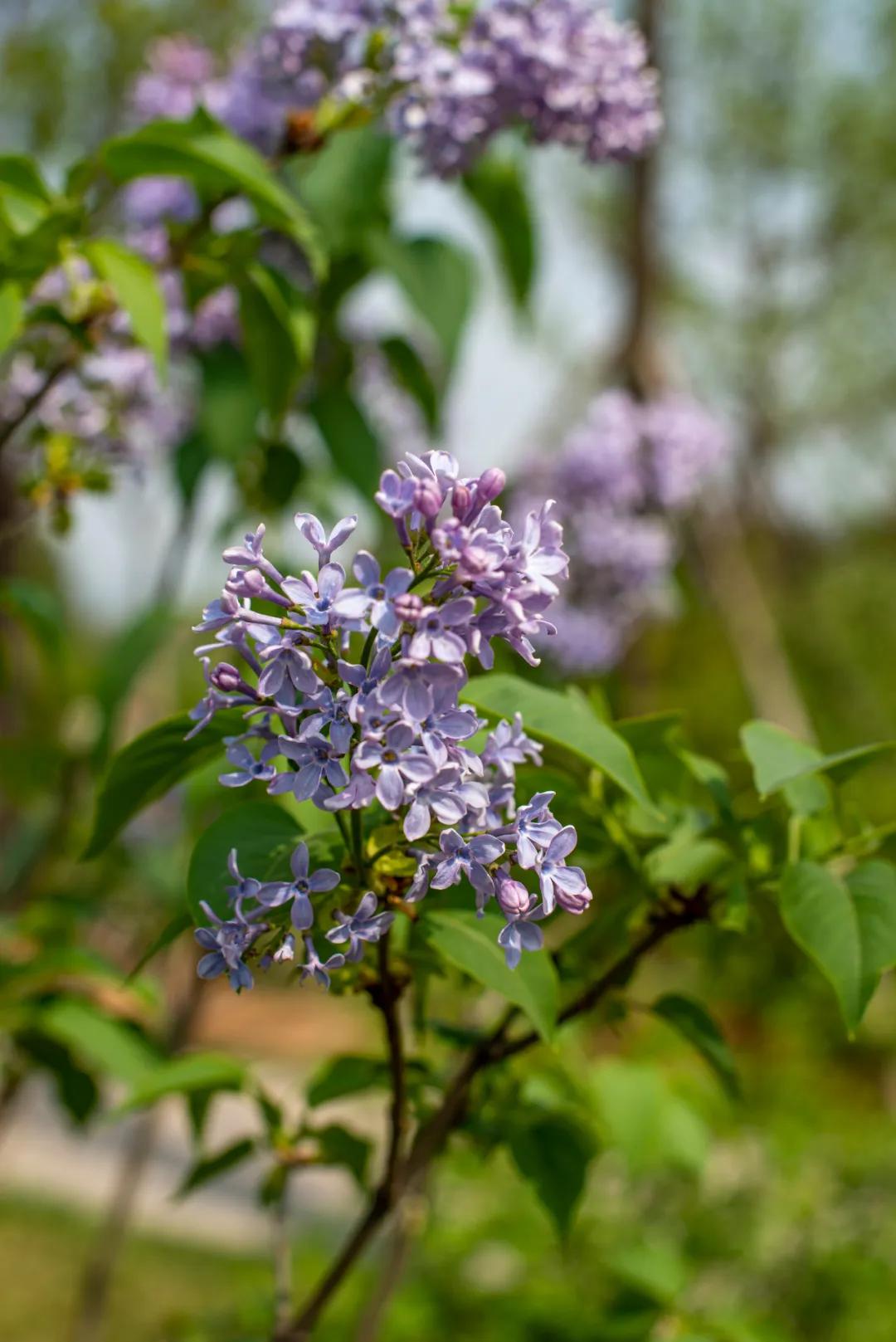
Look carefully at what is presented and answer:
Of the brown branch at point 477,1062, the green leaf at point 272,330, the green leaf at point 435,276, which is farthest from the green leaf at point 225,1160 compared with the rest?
the green leaf at point 435,276

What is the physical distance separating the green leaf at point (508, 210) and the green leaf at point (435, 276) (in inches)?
4.2

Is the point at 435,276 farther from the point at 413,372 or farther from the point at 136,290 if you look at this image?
the point at 136,290

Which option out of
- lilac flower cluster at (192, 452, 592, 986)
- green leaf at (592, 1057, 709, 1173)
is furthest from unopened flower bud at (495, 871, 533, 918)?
green leaf at (592, 1057, 709, 1173)

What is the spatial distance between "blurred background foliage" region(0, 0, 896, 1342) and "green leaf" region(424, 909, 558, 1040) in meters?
0.20

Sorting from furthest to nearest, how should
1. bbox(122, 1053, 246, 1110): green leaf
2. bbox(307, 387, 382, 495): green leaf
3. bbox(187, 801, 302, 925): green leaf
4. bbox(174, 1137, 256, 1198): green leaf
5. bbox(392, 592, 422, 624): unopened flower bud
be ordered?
1. bbox(307, 387, 382, 495): green leaf
2. bbox(174, 1137, 256, 1198): green leaf
3. bbox(122, 1053, 246, 1110): green leaf
4. bbox(187, 801, 302, 925): green leaf
5. bbox(392, 592, 422, 624): unopened flower bud

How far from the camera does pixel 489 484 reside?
67 centimetres

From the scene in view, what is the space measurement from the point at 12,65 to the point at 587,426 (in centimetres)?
733

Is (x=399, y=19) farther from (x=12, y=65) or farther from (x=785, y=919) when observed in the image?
(x=12, y=65)

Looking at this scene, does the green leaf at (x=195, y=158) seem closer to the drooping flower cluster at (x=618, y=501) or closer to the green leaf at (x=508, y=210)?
the green leaf at (x=508, y=210)

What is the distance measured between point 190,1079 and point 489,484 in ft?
2.02

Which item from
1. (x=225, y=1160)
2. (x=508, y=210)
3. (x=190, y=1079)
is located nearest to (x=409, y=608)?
(x=190, y=1079)

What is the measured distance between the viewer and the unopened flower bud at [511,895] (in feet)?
2.26

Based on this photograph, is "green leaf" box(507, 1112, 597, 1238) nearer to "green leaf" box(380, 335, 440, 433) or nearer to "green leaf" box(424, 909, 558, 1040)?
"green leaf" box(424, 909, 558, 1040)

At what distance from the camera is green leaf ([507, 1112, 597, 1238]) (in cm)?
108
